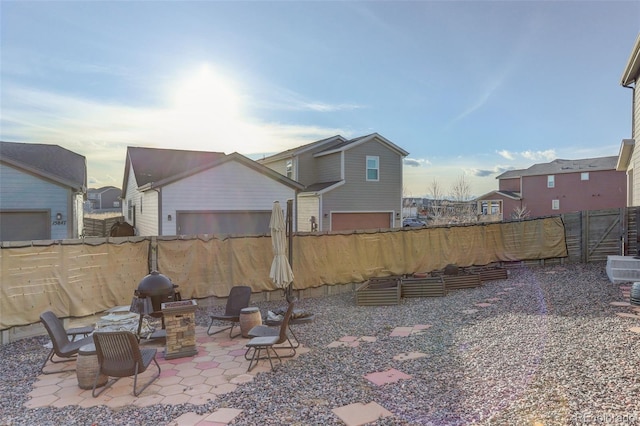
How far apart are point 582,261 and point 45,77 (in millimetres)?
17063

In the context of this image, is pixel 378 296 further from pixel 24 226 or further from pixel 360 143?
pixel 360 143

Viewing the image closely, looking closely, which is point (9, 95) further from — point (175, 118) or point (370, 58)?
point (370, 58)

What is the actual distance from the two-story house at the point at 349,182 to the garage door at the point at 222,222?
14.8 feet

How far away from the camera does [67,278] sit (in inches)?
273

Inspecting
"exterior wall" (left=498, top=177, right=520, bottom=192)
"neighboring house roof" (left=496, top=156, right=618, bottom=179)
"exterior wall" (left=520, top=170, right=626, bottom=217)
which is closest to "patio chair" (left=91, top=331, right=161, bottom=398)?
"exterior wall" (left=520, top=170, right=626, bottom=217)

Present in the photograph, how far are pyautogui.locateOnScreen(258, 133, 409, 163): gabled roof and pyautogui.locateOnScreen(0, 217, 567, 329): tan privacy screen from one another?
8.77 m

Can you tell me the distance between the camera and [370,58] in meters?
11.2

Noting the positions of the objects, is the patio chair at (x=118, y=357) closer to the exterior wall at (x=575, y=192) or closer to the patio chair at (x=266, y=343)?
the patio chair at (x=266, y=343)

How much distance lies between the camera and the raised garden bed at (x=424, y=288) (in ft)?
30.0

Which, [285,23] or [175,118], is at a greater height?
[285,23]

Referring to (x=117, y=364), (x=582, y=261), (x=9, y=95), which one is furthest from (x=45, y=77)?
(x=582, y=261)

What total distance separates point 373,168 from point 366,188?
3.96 ft

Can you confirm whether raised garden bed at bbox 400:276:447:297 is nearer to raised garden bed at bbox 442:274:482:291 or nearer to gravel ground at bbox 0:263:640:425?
raised garden bed at bbox 442:274:482:291

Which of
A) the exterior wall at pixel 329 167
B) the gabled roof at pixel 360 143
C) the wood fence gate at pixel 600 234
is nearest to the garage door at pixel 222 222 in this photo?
the exterior wall at pixel 329 167
